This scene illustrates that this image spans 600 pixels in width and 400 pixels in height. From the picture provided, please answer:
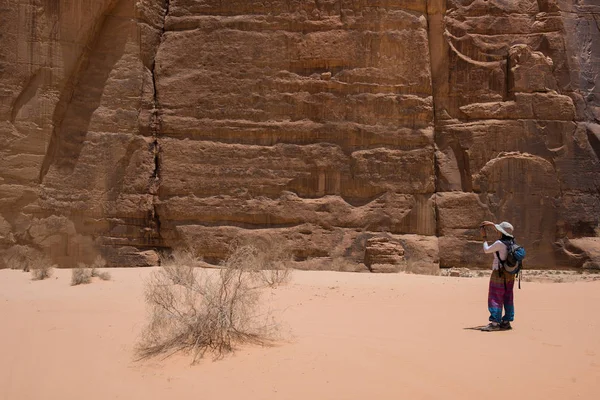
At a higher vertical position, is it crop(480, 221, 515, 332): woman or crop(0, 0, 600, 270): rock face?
crop(0, 0, 600, 270): rock face

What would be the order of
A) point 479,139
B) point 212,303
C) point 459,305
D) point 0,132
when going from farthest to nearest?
point 479,139, point 0,132, point 459,305, point 212,303

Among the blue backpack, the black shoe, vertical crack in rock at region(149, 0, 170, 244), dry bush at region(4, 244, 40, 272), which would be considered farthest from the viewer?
vertical crack in rock at region(149, 0, 170, 244)

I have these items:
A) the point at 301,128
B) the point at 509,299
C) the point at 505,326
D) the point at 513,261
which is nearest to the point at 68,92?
the point at 301,128

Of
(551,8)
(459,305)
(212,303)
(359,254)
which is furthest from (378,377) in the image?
(551,8)

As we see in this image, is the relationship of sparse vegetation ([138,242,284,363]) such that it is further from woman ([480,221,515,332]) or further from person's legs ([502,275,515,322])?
person's legs ([502,275,515,322])

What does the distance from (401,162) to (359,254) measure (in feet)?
7.97

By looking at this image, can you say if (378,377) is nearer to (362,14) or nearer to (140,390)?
(140,390)

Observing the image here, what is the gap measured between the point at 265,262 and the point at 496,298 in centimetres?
687

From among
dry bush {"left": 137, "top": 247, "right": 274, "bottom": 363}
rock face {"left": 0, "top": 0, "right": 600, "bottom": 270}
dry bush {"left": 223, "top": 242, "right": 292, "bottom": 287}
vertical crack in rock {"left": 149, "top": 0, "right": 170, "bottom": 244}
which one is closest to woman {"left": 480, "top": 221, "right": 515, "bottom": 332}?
dry bush {"left": 137, "top": 247, "right": 274, "bottom": 363}

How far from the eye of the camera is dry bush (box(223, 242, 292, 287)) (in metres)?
9.20

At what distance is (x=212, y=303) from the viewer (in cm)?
521

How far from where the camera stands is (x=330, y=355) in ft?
15.9

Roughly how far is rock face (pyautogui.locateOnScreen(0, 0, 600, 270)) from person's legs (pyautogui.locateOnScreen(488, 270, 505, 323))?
24.5ft

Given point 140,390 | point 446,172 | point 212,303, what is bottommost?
point 140,390
